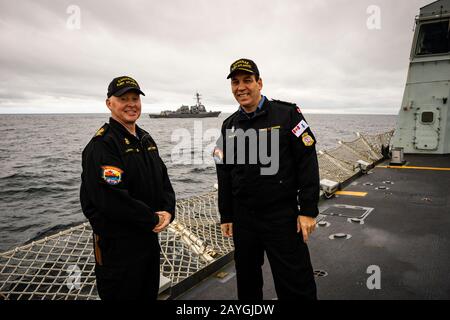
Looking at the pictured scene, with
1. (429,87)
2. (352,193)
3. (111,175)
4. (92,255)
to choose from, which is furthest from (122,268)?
(429,87)

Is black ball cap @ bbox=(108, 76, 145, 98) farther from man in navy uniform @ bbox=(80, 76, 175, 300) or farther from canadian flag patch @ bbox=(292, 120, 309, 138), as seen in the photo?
canadian flag patch @ bbox=(292, 120, 309, 138)

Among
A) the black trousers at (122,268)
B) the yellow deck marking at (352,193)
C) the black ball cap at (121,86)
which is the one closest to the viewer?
the black trousers at (122,268)

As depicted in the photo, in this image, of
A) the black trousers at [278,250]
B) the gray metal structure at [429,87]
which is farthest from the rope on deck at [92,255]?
the gray metal structure at [429,87]

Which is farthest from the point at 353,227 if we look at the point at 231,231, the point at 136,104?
the point at 136,104

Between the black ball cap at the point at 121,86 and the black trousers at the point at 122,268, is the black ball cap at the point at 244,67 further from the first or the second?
the black trousers at the point at 122,268

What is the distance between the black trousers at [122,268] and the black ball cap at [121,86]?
3.42ft

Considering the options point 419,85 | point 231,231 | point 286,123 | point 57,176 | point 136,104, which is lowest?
point 57,176

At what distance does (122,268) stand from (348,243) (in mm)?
3191

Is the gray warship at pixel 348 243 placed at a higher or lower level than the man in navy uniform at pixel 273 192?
lower

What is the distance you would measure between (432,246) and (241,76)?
3.49m

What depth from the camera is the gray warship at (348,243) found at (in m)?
3.05

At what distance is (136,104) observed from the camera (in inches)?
90.3

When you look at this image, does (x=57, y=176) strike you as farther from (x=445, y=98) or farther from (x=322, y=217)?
(x=445, y=98)

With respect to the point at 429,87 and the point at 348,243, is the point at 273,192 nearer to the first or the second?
the point at 348,243
